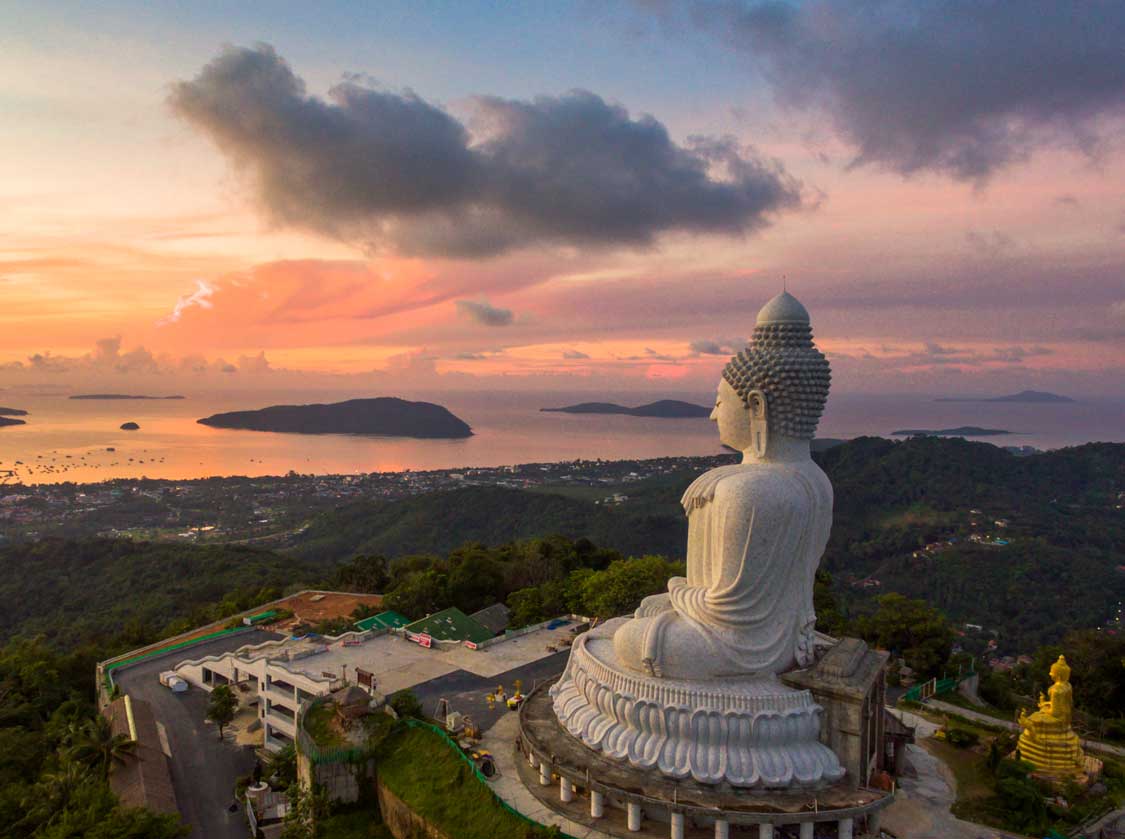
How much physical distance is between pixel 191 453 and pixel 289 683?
484 feet

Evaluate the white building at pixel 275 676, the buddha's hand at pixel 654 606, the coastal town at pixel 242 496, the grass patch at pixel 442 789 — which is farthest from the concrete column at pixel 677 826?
the coastal town at pixel 242 496

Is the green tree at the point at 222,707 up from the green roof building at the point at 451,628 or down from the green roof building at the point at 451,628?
down

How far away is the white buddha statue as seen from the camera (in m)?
14.3

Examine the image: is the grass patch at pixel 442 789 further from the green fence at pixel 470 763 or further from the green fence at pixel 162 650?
the green fence at pixel 162 650

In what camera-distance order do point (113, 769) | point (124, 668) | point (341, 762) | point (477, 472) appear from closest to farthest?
point (341, 762) → point (113, 769) → point (124, 668) → point (477, 472)

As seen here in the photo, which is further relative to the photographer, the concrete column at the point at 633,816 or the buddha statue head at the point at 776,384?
the buddha statue head at the point at 776,384

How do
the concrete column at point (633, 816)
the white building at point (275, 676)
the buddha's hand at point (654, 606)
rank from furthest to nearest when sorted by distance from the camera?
the white building at point (275, 676)
the buddha's hand at point (654, 606)
the concrete column at point (633, 816)

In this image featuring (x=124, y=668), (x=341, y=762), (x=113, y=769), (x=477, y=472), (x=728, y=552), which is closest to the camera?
(x=728, y=552)

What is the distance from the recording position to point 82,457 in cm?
15338

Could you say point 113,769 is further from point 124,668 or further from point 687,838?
point 687,838

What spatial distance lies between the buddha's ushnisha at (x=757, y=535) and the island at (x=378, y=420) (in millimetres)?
161451

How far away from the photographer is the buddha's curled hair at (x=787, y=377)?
16.4m

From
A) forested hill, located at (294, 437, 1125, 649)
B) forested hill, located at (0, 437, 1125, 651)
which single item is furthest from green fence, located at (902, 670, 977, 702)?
forested hill, located at (294, 437, 1125, 649)

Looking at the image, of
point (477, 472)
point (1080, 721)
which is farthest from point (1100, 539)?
point (477, 472)
